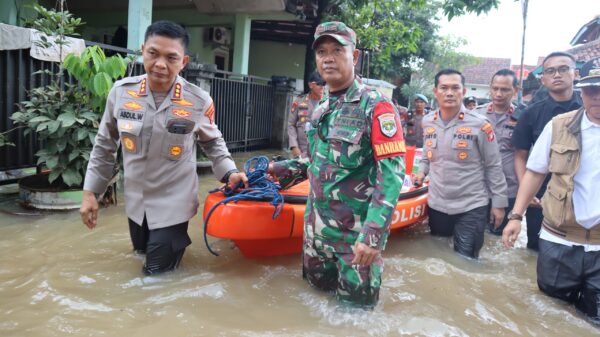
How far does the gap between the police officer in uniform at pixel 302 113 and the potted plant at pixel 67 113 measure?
7.88 ft

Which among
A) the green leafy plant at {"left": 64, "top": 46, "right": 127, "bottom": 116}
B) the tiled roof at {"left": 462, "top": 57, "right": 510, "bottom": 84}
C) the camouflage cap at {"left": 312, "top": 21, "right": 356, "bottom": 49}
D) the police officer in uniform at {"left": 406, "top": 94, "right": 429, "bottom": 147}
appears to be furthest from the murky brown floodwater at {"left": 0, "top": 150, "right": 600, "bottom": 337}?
the tiled roof at {"left": 462, "top": 57, "right": 510, "bottom": 84}

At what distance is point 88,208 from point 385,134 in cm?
182

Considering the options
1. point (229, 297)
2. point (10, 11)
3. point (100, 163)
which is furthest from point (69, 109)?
point (10, 11)

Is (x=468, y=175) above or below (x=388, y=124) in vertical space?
below

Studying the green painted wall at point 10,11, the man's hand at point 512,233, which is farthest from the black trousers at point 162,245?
the green painted wall at point 10,11

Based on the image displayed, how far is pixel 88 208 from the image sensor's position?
8.65 ft

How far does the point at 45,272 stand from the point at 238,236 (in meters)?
1.32

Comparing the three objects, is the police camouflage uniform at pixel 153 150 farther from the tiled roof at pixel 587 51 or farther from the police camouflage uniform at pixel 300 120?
the tiled roof at pixel 587 51

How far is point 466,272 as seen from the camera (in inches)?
137

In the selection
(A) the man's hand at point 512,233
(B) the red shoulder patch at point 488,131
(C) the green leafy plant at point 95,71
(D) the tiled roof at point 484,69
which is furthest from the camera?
(D) the tiled roof at point 484,69

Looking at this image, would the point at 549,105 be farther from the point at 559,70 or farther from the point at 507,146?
the point at 507,146

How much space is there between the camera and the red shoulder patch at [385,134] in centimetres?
213

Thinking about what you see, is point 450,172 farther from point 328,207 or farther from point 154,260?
point 154,260

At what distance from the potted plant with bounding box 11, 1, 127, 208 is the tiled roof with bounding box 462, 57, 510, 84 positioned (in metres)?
36.2
